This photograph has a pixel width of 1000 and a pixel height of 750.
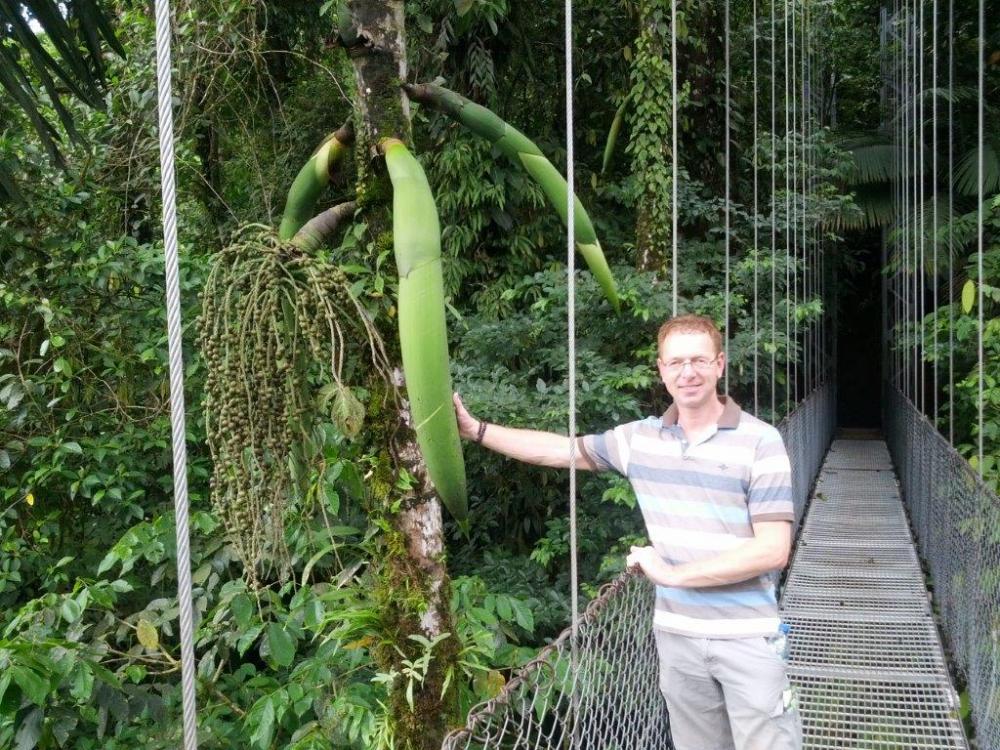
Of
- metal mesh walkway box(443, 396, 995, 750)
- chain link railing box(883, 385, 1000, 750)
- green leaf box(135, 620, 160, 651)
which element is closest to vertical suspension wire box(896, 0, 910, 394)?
metal mesh walkway box(443, 396, 995, 750)

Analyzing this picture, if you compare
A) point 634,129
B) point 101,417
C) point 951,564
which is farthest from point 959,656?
point 101,417

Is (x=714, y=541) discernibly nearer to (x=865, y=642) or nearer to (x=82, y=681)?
(x=82, y=681)

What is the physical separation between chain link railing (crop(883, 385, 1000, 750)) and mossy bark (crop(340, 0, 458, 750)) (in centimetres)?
122

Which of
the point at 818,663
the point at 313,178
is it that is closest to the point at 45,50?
the point at 313,178

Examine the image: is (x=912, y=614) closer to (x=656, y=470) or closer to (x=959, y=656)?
(x=959, y=656)

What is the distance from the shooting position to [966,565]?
7.56 ft

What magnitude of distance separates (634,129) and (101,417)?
6.49 feet

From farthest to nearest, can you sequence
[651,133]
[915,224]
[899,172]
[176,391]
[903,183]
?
[899,172] < [903,183] < [915,224] < [651,133] < [176,391]

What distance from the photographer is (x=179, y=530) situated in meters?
0.70

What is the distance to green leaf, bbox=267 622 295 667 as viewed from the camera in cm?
160

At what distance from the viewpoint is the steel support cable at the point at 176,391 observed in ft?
2.31

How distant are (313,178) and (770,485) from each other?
2.28 feet

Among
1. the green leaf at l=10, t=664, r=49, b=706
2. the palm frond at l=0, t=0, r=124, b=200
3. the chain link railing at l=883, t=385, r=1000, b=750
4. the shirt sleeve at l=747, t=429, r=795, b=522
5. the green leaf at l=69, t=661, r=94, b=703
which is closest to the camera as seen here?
the shirt sleeve at l=747, t=429, r=795, b=522

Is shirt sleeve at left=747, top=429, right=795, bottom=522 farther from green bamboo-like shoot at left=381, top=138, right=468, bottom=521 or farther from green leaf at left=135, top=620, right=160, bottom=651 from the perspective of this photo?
green leaf at left=135, top=620, right=160, bottom=651
